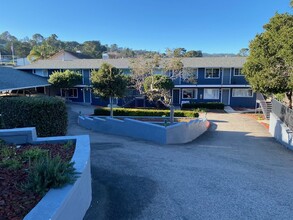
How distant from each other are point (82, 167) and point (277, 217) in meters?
3.79

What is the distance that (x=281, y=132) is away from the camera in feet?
50.4

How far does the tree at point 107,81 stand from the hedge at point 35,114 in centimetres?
1138

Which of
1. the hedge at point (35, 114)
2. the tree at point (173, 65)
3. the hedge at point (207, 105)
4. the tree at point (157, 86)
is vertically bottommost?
the hedge at point (207, 105)

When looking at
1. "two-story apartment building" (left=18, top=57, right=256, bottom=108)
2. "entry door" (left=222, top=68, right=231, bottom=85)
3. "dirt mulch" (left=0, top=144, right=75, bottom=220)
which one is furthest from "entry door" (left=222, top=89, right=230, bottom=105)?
"dirt mulch" (left=0, top=144, right=75, bottom=220)

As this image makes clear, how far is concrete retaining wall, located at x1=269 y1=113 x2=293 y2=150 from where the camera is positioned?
539 inches

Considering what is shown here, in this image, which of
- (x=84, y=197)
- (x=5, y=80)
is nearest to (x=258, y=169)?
(x=84, y=197)

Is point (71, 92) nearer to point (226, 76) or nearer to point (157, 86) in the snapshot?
point (157, 86)

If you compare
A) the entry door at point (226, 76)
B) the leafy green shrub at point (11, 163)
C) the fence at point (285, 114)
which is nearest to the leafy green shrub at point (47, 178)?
the leafy green shrub at point (11, 163)

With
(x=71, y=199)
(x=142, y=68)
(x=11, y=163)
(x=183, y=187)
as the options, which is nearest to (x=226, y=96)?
(x=142, y=68)

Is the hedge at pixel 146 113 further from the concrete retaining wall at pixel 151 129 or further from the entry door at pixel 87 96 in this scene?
the entry door at pixel 87 96

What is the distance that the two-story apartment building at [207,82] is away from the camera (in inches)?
1240

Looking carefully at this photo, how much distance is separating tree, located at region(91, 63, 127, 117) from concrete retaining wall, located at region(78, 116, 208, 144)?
10.6ft

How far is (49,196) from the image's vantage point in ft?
11.5

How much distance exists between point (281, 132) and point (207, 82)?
17.3 metres
